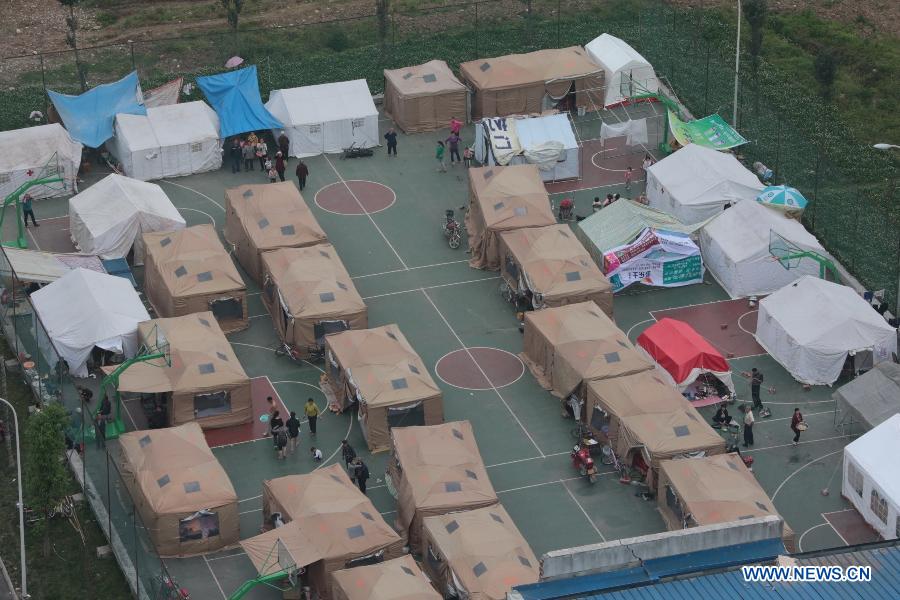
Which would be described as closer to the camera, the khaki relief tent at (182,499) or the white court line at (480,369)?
the khaki relief tent at (182,499)

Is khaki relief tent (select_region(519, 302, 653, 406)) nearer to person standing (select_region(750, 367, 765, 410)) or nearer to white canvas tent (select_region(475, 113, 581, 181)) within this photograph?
person standing (select_region(750, 367, 765, 410))

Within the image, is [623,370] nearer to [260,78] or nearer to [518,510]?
[518,510]

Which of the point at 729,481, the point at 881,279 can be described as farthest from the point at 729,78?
the point at 729,481

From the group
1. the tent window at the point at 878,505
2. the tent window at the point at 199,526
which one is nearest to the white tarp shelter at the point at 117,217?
the tent window at the point at 199,526

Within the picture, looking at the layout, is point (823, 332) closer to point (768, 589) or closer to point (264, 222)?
point (264, 222)

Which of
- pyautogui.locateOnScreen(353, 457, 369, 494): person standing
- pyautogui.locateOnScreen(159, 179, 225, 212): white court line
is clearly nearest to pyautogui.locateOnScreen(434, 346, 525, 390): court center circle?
pyautogui.locateOnScreen(353, 457, 369, 494): person standing

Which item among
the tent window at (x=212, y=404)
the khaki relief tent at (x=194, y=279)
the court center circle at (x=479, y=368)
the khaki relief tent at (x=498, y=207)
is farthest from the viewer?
the khaki relief tent at (x=498, y=207)

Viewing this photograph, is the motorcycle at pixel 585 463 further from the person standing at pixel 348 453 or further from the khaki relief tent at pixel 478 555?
the person standing at pixel 348 453
